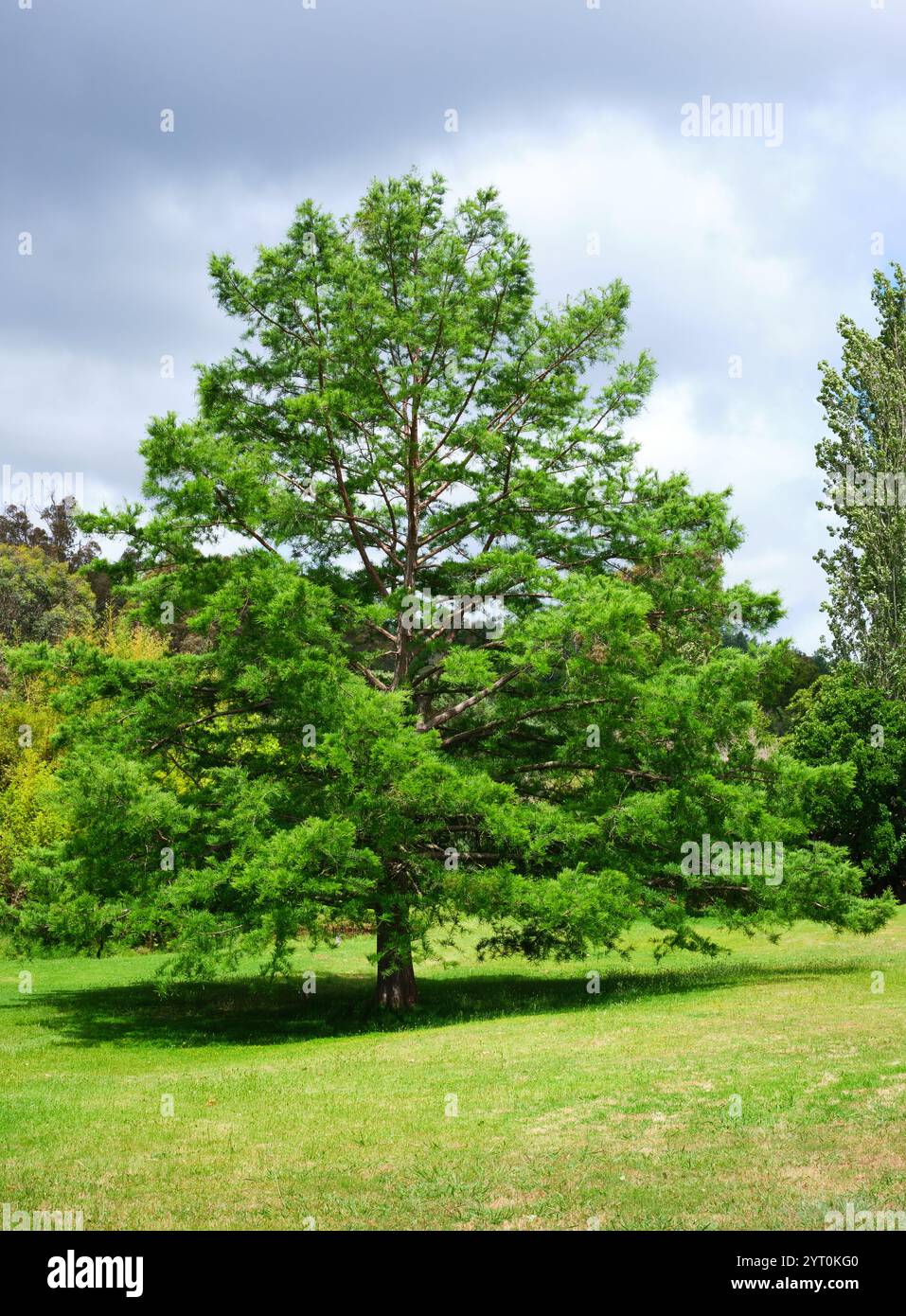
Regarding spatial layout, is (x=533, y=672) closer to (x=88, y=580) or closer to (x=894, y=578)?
(x=894, y=578)

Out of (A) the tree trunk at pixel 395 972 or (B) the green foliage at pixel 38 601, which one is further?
(B) the green foliage at pixel 38 601

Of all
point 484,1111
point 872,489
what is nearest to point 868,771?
point 872,489

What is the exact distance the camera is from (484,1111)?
8.46m

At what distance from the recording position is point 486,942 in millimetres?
17078

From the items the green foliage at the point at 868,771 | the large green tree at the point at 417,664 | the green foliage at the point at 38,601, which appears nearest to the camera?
the large green tree at the point at 417,664

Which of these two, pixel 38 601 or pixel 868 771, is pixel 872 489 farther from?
pixel 38 601

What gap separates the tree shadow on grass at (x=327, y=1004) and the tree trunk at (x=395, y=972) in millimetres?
212

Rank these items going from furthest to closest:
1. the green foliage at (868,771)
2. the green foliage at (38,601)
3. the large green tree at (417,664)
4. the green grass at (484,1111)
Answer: the green foliage at (38,601) < the green foliage at (868,771) < the large green tree at (417,664) < the green grass at (484,1111)

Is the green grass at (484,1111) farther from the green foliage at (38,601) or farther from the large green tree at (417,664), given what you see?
the green foliage at (38,601)

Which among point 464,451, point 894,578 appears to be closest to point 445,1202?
point 464,451

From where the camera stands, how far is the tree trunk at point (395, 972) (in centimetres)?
1512

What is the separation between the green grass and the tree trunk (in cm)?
53

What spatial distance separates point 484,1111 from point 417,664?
9502mm

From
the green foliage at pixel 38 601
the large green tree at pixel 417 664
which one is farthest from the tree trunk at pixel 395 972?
the green foliage at pixel 38 601
